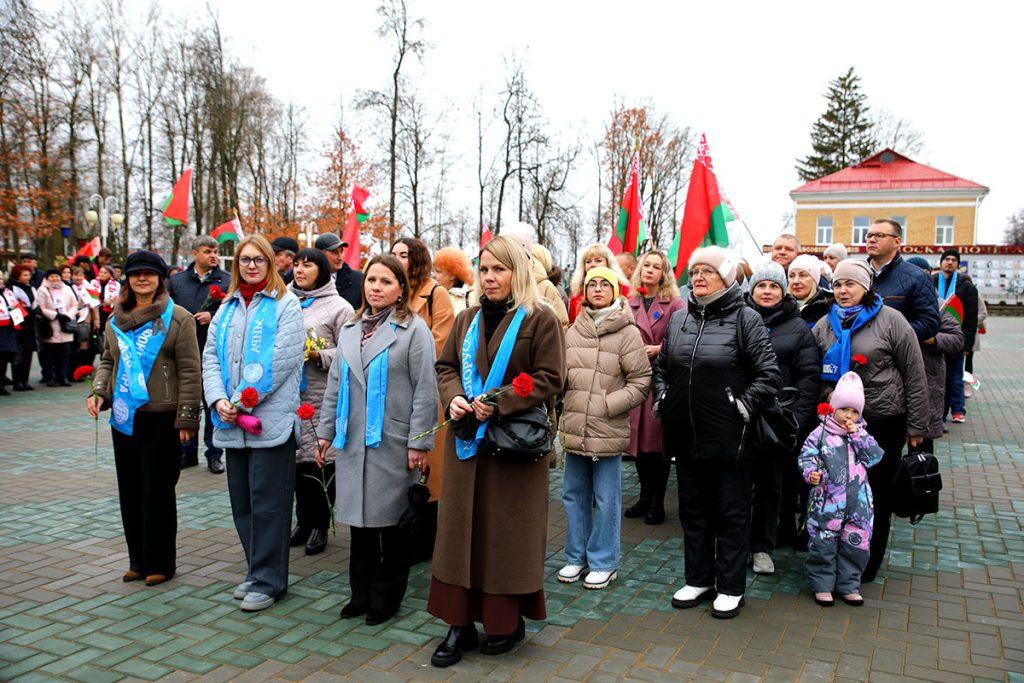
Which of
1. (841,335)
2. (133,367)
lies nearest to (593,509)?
(841,335)

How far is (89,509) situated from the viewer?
6.48 m

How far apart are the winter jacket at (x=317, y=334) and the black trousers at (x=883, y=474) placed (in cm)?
347

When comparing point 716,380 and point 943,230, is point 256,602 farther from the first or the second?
point 943,230

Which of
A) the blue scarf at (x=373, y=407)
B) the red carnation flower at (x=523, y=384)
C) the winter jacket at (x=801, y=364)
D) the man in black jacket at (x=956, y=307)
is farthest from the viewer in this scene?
the man in black jacket at (x=956, y=307)

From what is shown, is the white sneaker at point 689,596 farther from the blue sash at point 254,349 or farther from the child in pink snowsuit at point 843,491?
the blue sash at point 254,349

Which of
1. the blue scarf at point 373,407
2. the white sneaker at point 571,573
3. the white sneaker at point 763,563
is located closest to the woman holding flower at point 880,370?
the white sneaker at point 763,563

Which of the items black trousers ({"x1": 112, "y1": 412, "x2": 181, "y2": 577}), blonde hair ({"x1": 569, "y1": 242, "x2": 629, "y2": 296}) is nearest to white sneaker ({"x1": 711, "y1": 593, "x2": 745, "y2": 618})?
blonde hair ({"x1": 569, "y1": 242, "x2": 629, "y2": 296})

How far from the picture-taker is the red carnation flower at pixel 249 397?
→ 4.32 m

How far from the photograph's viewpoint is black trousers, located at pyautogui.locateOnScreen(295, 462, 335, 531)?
18.0ft

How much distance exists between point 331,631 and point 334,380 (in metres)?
1.34

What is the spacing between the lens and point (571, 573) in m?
4.98

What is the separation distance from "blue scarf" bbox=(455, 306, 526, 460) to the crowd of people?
0.4 inches

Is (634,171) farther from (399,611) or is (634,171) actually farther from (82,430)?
(82,430)

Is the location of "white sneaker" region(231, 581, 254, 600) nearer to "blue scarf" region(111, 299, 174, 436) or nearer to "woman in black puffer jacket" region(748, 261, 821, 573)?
"blue scarf" region(111, 299, 174, 436)
